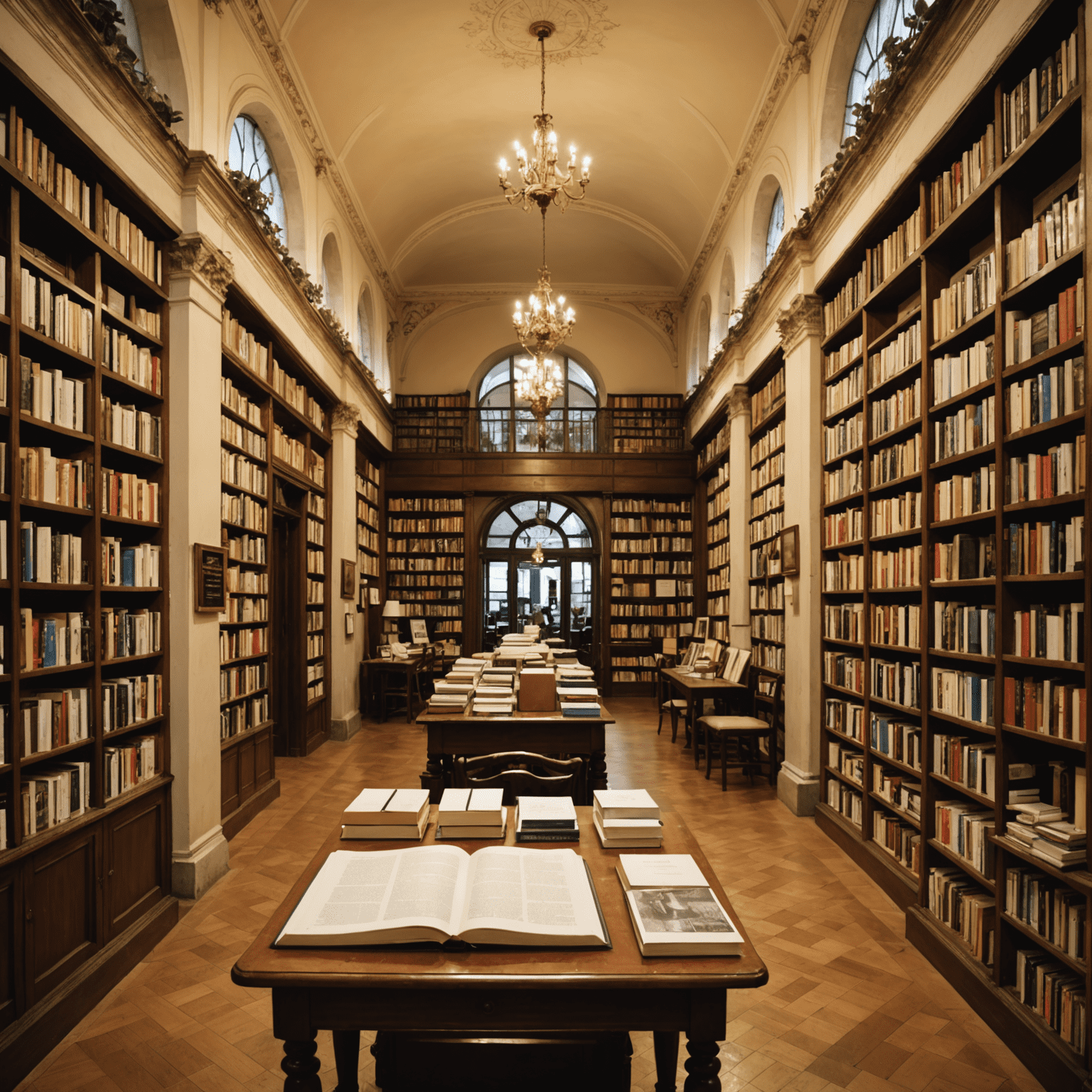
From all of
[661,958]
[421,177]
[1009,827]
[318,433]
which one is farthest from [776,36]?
[661,958]

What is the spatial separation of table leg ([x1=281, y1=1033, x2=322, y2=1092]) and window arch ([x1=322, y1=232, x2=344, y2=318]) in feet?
26.1

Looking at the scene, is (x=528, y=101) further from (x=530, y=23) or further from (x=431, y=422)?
(x=431, y=422)

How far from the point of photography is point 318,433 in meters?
7.84

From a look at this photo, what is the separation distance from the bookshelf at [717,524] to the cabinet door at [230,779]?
5.01 m

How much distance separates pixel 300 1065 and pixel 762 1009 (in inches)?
82.3

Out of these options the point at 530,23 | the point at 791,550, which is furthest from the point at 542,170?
the point at 791,550

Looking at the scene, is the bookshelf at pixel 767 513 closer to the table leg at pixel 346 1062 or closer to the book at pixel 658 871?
the book at pixel 658 871

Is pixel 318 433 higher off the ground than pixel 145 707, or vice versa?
pixel 318 433

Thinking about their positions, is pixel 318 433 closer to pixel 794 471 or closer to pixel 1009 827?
pixel 794 471

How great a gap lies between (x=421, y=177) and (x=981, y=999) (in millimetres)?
9138

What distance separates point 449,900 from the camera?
1.54 metres

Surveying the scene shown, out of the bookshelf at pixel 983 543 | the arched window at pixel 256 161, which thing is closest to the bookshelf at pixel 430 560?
the arched window at pixel 256 161

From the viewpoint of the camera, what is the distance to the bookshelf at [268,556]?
17.7ft

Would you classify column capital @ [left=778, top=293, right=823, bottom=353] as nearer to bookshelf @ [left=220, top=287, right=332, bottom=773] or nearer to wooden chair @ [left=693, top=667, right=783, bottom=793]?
wooden chair @ [left=693, top=667, right=783, bottom=793]
